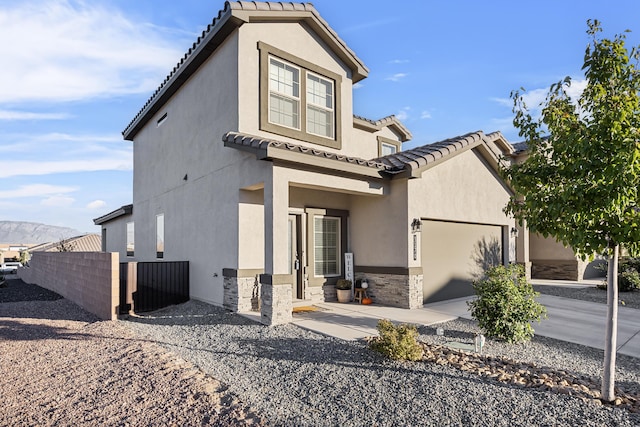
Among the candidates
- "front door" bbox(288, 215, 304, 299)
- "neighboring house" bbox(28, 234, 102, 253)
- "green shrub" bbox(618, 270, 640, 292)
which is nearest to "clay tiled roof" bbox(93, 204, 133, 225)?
"neighboring house" bbox(28, 234, 102, 253)

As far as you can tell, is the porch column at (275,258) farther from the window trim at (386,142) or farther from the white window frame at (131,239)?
the white window frame at (131,239)

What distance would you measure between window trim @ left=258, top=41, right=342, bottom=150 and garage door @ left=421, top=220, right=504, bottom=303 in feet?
12.8

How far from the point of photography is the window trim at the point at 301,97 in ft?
32.8

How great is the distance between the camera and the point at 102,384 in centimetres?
541

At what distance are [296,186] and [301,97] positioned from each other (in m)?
2.76

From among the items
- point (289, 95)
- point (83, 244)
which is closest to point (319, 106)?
point (289, 95)

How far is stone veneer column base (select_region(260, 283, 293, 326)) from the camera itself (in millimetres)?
8047

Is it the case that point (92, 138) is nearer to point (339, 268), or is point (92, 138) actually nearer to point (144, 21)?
point (144, 21)

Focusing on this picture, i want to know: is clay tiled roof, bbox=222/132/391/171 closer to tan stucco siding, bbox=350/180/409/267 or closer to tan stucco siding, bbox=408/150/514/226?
tan stucco siding, bbox=350/180/409/267

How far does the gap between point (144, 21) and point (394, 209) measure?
829 cm

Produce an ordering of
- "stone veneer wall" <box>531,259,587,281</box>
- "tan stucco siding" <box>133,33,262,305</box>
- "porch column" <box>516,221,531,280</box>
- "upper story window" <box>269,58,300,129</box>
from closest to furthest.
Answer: "tan stucco siding" <box>133,33,262,305</box> → "upper story window" <box>269,58,300,129</box> → "porch column" <box>516,221,531,280</box> → "stone veneer wall" <box>531,259,587,281</box>

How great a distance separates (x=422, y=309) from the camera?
10.1 meters

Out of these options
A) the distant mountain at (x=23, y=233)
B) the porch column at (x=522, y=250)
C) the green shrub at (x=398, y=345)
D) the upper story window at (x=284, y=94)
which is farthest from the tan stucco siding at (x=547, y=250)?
the distant mountain at (x=23, y=233)

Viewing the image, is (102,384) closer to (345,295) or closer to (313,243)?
(313,243)
